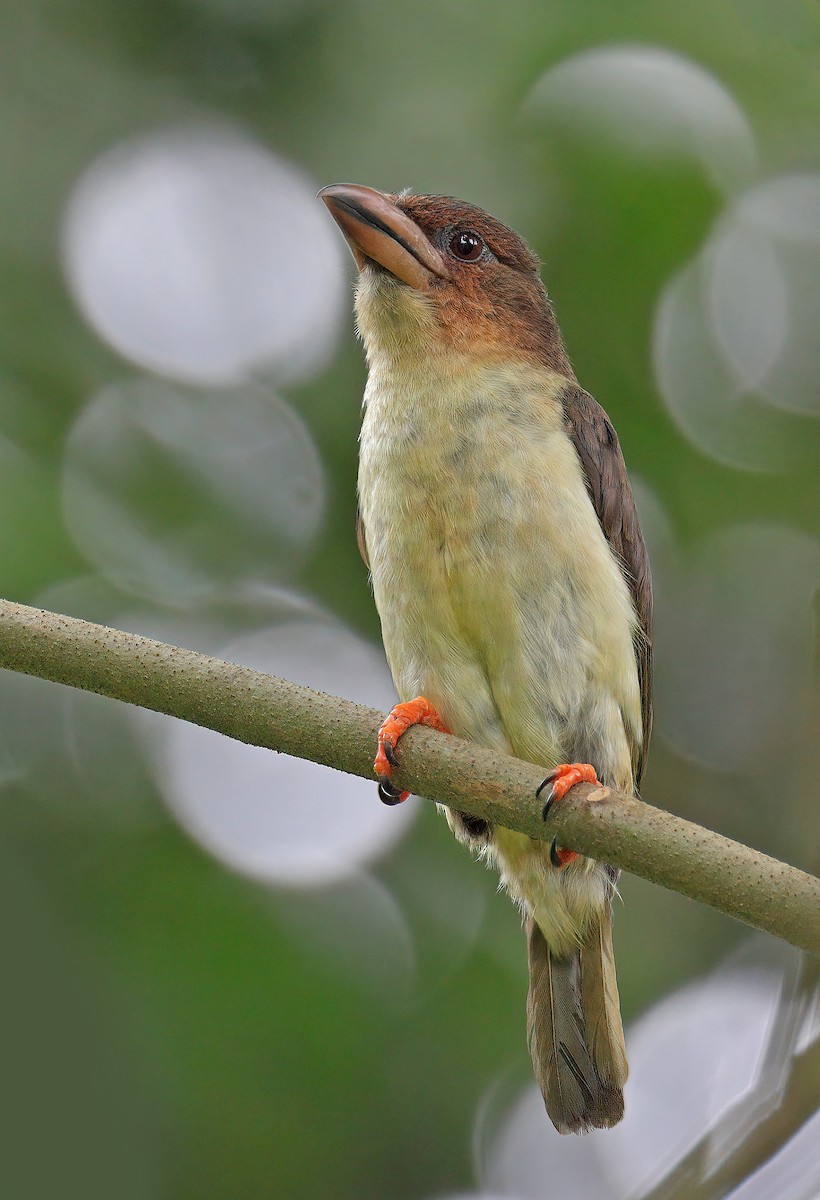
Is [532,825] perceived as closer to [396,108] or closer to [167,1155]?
[167,1155]

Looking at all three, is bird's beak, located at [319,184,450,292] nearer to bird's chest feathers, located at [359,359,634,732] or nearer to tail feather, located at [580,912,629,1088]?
bird's chest feathers, located at [359,359,634,732]

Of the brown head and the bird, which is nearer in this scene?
the bird

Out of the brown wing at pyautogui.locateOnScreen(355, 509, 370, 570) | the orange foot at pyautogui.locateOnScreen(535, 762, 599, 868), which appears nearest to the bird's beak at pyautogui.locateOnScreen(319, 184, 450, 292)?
the brown wing at pyautogui.locateOnScreen(355, 509, 370, 570)

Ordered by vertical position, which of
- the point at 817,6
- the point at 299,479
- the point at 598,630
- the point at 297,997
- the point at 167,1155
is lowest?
the point at 167,1155

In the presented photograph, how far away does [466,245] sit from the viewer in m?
3.60

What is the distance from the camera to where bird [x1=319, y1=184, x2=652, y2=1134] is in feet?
10.2

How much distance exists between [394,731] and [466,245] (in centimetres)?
152

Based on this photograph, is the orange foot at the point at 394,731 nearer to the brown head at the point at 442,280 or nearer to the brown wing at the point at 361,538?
the brown wing at the point at 361,538

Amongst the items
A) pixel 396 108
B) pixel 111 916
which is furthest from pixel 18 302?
pixel 111 916

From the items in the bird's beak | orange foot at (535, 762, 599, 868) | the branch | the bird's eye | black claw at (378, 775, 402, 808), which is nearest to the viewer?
the branch

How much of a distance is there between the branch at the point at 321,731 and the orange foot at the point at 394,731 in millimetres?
35

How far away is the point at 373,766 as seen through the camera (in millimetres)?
2449

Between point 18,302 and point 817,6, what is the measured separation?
2399 millimetres

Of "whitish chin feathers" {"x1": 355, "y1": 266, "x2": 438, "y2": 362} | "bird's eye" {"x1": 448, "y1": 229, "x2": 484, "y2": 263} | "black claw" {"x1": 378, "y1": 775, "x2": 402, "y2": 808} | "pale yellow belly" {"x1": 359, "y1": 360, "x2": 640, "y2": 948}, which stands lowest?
"black claw" {"x1": 378, "y1": 775, "x2": 402, "y2": 808}
